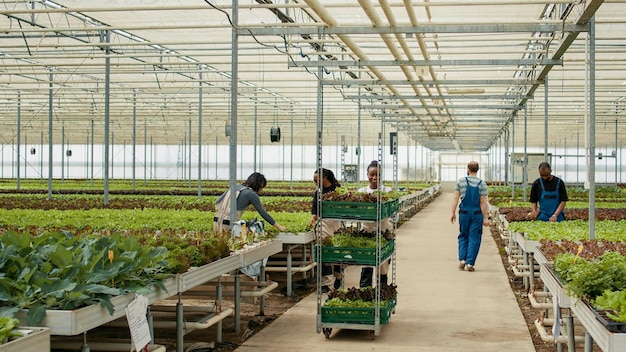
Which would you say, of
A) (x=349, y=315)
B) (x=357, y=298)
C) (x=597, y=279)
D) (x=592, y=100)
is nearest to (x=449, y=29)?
(x=592, y=100)

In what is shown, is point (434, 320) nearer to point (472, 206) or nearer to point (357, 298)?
point (357, 298)

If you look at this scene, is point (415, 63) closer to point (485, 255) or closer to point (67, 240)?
point (485, 255)

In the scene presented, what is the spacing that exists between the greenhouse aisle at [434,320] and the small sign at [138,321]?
1899 mm

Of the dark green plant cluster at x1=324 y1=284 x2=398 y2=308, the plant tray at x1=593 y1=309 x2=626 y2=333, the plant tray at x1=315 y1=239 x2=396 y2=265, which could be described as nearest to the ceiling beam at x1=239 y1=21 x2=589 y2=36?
the plant tray at x1=315 y1=239 x2=396 y2=265

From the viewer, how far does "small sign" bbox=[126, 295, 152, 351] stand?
14.6 ft

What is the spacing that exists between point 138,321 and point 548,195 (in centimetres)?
723

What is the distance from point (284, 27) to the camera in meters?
8.52

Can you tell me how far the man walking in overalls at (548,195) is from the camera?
1023 cm

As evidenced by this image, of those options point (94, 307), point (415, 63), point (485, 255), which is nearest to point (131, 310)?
point (94, 307)

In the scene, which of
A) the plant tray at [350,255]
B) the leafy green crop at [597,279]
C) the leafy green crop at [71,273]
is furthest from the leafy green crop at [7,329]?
the plant tray at [350,255]

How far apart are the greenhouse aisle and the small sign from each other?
190 centimetres

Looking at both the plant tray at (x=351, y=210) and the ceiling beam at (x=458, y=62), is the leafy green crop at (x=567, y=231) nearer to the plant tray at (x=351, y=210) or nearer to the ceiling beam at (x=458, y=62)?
the plant tray at (x=351, y=210)

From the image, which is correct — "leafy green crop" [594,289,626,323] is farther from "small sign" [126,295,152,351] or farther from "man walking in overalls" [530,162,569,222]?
"man walking in overalls" [530,162,569,222]

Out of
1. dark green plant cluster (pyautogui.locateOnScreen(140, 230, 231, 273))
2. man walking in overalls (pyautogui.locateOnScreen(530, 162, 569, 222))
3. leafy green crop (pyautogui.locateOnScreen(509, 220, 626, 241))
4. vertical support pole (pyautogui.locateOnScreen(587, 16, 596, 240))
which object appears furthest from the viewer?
man walking in overalls (pyautogui.locateOnScreen(530, 162, 569, 222))
